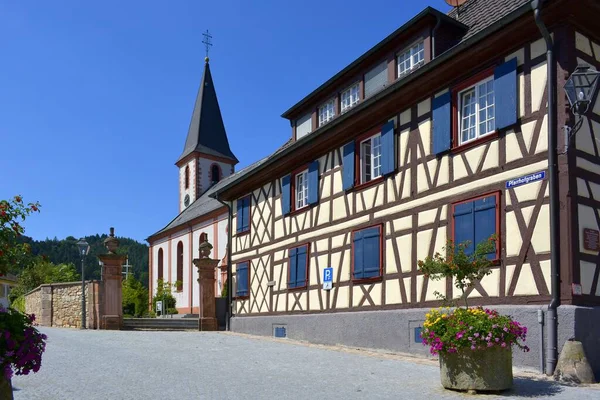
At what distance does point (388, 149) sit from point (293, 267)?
5552 millimetres

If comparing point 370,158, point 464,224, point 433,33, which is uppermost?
point 433,33

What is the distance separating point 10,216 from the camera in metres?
7.61

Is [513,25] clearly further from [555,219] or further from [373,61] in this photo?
[373,61]

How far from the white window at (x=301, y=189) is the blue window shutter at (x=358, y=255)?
→ 3.20 m

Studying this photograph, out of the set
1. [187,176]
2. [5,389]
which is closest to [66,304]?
[5,389]

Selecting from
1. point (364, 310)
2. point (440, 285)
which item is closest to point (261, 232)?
point (364, 310)

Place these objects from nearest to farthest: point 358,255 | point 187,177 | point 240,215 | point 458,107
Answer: point 458,107 → point 358,255 → point 240,215 → point 187,177

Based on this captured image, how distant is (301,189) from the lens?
19469 millimetres

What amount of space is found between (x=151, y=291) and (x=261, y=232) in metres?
29.0

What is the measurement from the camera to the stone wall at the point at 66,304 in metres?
22.4

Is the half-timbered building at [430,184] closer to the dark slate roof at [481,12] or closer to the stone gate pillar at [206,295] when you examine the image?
the dark slate roof at [481,12]

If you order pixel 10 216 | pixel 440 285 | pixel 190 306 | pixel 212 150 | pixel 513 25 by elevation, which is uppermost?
pixel 212 150

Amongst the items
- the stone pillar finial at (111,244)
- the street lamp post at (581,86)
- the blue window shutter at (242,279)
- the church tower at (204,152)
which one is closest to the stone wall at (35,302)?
the stone pillar finial at (111,244)

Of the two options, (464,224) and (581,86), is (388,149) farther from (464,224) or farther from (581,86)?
(581,86)
